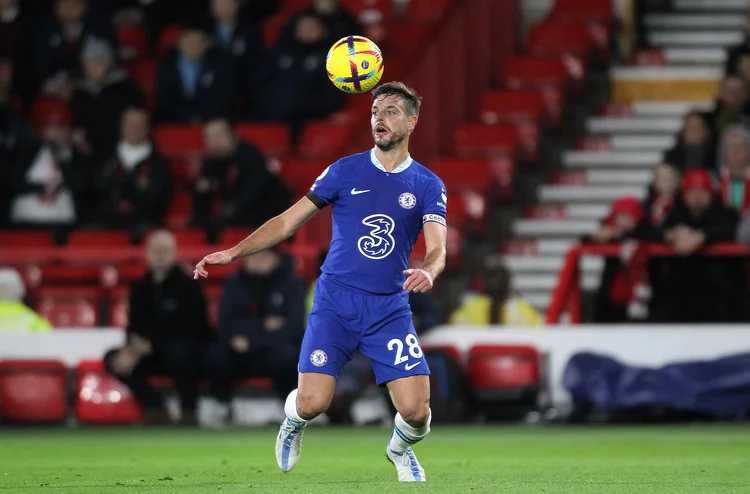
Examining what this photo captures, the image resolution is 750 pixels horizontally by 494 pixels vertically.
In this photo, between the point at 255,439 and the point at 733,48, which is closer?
the point at 255,439

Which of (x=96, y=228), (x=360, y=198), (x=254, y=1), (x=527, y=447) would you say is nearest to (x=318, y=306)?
(x=360, y=198)

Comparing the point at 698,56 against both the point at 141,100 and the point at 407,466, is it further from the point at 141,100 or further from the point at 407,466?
the point at 407,466

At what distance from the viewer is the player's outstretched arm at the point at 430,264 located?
7.43 meters

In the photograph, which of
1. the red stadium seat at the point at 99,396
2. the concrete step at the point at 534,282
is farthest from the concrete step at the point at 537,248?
the red stadium seat at the point at 99,396

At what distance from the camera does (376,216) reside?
8.34 m

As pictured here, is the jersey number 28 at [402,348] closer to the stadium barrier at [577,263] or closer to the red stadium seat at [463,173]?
the stadium barrier at [577,263]

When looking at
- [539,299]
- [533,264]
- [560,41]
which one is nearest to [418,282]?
[539,299]

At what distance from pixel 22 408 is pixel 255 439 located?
2599 millimetres

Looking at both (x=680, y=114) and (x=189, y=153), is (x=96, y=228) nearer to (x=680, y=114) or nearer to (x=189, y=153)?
(x=189, y=153)

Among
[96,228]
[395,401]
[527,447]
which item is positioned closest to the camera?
[395,401]

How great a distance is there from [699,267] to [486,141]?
3.64 metres

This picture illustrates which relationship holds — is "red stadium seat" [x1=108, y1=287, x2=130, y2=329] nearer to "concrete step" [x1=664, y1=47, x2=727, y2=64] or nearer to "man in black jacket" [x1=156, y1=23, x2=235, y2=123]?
"man in black jacket" [x1=156, y1=23, x2=235, y2=123]

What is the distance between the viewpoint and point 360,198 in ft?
27.5

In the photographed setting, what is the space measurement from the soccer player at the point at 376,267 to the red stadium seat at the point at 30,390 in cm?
586
